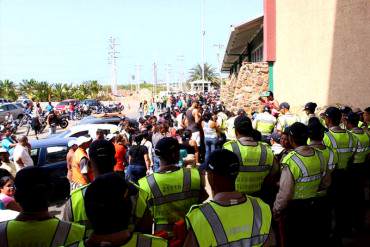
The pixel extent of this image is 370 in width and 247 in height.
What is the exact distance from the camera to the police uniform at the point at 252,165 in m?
4.55

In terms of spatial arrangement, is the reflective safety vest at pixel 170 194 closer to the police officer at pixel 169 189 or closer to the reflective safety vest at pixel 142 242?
the police officer at pixel 169 189

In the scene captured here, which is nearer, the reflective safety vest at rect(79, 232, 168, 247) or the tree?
the reflective safety vest at rect(79, 232, 168, 247)

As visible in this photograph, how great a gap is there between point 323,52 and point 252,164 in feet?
35.1

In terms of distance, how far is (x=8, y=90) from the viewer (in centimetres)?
5869

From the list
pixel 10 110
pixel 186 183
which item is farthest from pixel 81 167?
pixel 10 110

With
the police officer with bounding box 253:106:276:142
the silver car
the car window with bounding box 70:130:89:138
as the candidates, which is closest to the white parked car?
the car window with bounding box 70:130:89:138

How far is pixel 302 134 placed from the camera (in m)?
4.40

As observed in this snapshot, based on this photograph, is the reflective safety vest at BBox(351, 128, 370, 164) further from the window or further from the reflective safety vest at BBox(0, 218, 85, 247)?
the window

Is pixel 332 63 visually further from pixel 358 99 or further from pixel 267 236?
pixel 267 236

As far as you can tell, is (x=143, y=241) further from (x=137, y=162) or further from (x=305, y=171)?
(x=137, y=162)

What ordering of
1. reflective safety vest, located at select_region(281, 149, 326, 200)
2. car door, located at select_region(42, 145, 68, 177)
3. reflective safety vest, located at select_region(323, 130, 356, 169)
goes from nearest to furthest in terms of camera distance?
reflective safety vest, located at select_region(281, 149, 326, 200) < reflective safety vest, located at select_region(323, 130, 356, 169) < car door, located at select_region(42, 145, 68, 177)

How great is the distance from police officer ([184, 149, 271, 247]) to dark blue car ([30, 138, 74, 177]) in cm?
703

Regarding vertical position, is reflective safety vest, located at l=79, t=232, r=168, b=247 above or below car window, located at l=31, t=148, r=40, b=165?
above

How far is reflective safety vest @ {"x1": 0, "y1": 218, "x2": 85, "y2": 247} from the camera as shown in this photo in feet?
8.57
